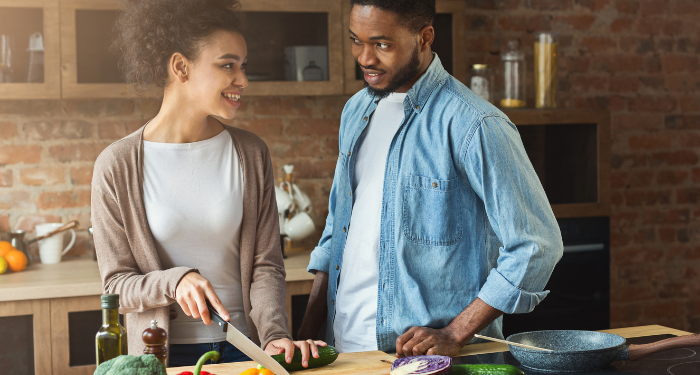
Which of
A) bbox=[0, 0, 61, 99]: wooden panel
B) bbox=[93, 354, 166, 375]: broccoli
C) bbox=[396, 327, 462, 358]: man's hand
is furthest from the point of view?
bbox=[0, 0, 61, 99]: wooden panel

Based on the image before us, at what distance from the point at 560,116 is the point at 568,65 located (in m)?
0.62

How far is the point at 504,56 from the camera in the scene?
3051 millimetres

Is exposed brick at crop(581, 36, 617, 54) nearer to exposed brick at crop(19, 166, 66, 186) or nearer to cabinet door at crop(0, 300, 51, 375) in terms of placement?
exposed brick at crop(19, 166, 66, 186)

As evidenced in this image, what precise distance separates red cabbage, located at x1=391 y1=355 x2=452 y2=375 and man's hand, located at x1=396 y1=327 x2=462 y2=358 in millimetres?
111

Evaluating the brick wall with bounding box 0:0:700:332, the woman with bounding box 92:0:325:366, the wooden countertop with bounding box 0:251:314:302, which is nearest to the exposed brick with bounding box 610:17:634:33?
the brick wall with bounding box 0:0:700:332

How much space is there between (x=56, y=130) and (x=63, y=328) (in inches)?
39.2

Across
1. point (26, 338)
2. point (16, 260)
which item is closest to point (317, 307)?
point (26, 338)

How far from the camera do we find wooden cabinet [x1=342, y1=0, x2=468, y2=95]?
9.41 feet

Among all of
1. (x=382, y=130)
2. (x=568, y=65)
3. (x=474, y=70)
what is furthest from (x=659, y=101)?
(x=382, y=130)

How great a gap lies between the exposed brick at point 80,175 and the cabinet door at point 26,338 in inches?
30.1

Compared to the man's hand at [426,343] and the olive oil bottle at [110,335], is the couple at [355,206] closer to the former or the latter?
the man's hand at [426,343]

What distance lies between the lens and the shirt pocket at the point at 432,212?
1426 millimetres

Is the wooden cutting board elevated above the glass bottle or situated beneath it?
situated beneath

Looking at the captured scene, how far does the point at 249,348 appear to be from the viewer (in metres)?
1.12
